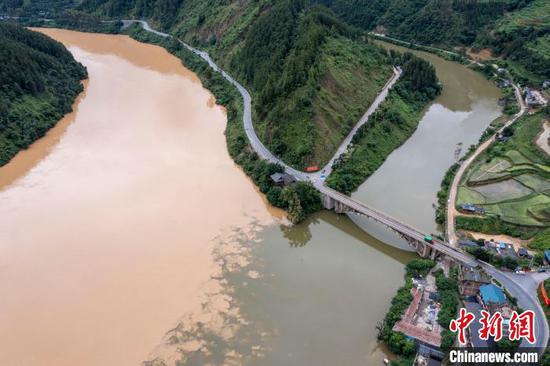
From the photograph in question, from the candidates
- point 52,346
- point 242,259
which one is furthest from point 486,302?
point 52,346

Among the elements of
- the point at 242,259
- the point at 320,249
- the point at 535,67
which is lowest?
the point at 242,259

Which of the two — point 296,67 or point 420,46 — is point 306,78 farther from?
point 420,46

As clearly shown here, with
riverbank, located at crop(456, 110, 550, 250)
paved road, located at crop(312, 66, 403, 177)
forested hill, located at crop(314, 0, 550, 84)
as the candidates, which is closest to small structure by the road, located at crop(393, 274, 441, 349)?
riverbank, located at crop(456, 110, 550, 250)

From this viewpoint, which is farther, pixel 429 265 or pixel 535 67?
pixel 535 67

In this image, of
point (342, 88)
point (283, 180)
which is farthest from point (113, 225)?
point (342, 88)

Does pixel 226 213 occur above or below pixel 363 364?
below

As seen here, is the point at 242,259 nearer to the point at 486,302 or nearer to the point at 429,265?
the point at 429,265

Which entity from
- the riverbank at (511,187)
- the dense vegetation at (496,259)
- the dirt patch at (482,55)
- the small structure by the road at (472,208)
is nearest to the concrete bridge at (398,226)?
the dense vegetation at (496,259)
